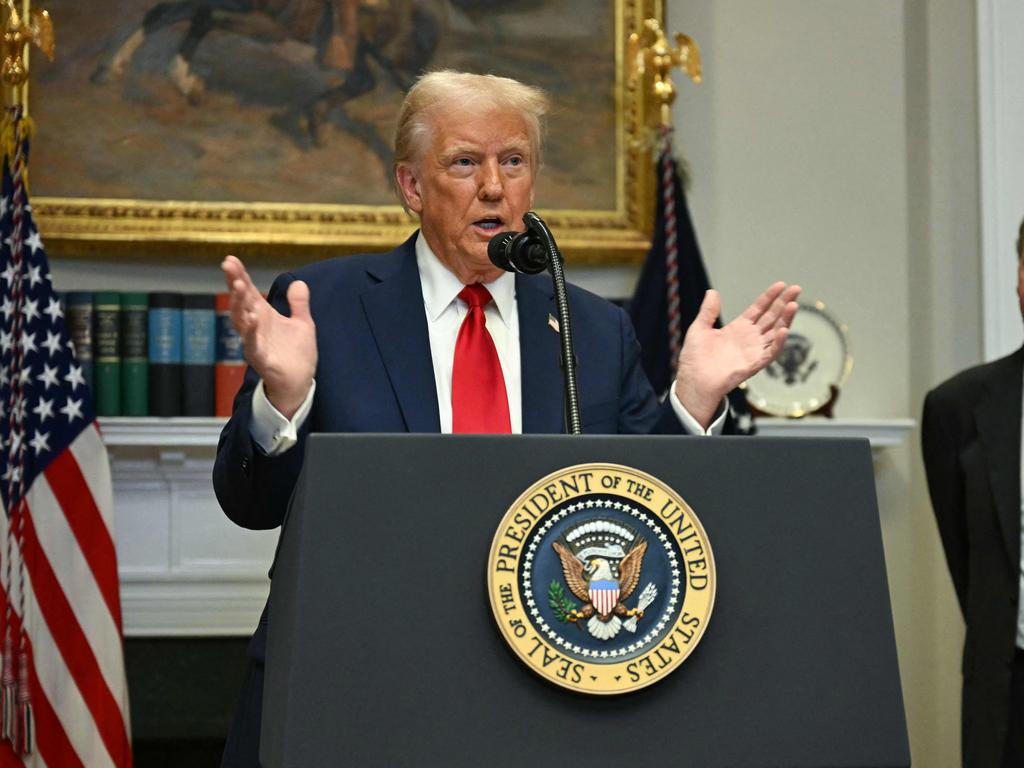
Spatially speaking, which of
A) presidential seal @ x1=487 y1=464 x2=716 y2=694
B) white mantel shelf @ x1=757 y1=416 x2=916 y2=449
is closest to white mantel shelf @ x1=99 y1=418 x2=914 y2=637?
white mantel shelf @ x1=757 y1=416 x2=916 y2=449

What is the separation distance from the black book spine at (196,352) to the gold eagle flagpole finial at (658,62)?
5.74ft

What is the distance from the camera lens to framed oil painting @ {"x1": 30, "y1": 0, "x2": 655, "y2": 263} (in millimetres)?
4957

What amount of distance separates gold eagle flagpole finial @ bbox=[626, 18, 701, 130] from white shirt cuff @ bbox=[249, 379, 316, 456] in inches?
126

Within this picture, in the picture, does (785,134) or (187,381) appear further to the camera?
(785,134)

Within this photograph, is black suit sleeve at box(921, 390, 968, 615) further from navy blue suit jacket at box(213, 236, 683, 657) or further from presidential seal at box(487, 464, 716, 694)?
presidential seal at box(487, 464, 716, 694)

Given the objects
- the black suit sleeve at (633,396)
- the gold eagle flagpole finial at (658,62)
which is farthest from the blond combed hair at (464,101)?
the gold eagle flagpole finial at (658,62)

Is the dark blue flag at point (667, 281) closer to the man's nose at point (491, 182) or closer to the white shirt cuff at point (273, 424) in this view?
the man's nose at point (491, 182)

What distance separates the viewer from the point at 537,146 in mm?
2568

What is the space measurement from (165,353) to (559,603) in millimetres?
3660

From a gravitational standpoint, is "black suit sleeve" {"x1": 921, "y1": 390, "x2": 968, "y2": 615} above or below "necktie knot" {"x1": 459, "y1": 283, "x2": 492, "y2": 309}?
below

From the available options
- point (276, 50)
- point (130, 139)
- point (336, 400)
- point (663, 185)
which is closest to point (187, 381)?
point (130, 139)

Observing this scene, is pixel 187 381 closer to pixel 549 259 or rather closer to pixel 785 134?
pixel 785 134

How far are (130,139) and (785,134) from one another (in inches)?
98.6

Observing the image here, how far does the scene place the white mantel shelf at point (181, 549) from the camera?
495cm
